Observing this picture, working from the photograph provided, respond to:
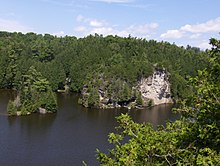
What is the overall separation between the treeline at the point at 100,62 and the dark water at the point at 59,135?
9093 mm

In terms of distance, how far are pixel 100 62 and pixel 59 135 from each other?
37076 mm

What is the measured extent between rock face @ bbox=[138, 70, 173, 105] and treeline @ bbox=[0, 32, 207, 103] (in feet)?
4.41

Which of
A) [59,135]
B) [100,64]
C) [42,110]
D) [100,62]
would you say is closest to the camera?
[59,135]

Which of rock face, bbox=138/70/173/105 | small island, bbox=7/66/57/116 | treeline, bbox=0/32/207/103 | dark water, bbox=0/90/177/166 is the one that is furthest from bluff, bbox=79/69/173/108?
small island, bbox=7/66/57/116

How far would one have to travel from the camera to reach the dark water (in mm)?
33297

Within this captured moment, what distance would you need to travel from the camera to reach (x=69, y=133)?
1681 inches

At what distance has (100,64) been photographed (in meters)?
73.2

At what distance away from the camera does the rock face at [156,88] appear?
71.6m

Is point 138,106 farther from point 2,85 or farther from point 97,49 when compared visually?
point 2,85

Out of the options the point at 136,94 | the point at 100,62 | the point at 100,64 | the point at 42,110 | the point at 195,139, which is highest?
the point at 100,62

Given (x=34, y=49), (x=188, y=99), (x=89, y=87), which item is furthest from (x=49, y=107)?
(x=188, y=99)

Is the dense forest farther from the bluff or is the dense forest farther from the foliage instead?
the foliage

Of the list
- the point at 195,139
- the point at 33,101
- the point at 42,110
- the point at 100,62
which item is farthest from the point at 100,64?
the point at 195,139

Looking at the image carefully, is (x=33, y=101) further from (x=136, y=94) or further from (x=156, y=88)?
(x=156, y=88)
